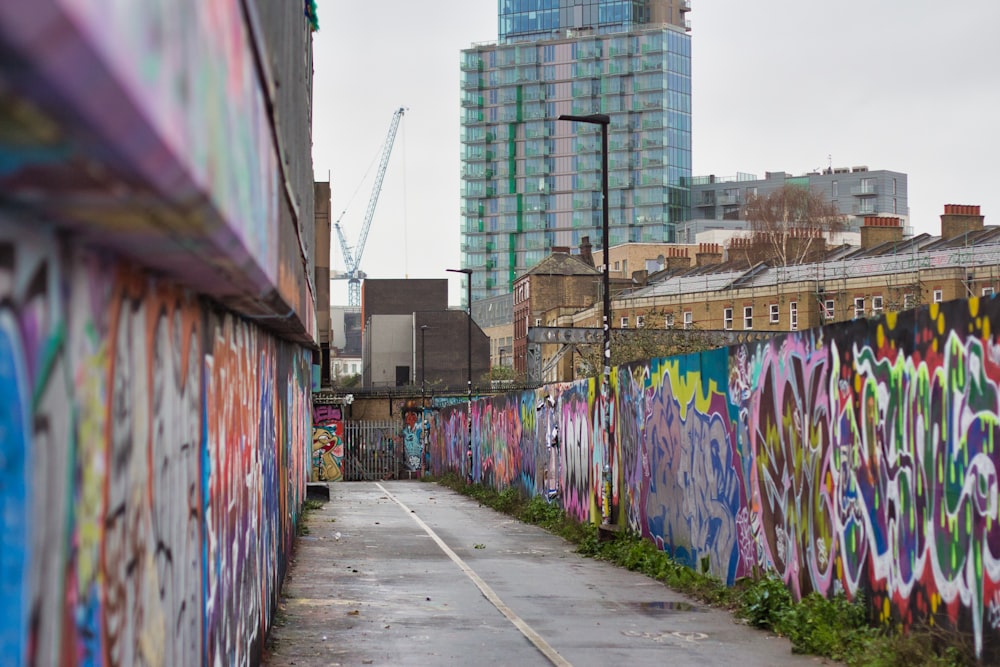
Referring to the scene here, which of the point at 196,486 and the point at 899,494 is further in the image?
the point at 899,494

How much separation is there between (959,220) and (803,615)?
248 ft

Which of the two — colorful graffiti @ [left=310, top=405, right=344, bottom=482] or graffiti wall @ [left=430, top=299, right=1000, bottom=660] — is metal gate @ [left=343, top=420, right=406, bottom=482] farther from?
graffiti wall @ [left=430, top=299, right=1000, bottom=660]

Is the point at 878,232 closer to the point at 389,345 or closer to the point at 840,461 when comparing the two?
the point at 389,345

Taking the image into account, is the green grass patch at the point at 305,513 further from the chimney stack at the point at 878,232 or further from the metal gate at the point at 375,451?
the chimney stack at the point at 878,232

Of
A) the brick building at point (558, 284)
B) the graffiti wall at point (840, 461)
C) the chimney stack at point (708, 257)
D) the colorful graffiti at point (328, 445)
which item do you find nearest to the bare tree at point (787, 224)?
the chimney stack at point (708, 257)

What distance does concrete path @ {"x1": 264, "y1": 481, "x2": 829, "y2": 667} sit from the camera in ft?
35.6

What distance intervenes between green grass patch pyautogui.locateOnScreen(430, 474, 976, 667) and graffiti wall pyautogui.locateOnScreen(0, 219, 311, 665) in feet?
16.0

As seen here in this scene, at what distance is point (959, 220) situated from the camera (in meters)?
81.8

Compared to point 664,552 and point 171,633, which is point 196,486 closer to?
point 171,633

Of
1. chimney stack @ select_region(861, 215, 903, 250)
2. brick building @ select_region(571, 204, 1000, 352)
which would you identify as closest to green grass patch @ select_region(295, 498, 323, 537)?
brick building @ select_region(571, 204, 1000, 352)

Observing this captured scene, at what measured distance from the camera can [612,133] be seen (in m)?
Result: 198

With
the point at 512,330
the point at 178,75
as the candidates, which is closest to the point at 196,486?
the point at 178,75

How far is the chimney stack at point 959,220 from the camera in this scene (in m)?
81.1

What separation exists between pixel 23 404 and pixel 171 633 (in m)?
2.47
